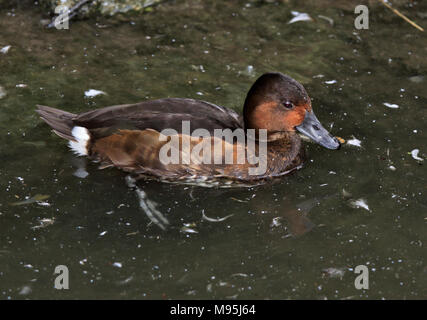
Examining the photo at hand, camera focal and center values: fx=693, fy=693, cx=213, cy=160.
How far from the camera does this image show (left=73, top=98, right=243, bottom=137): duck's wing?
5180mm

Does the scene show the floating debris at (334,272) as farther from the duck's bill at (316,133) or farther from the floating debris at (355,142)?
the floating debris at (355,142)

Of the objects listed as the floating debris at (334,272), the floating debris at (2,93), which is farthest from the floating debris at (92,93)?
the floating debris at (334,272)

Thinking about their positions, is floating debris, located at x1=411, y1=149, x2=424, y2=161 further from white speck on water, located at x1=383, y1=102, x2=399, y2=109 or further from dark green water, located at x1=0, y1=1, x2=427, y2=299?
white speck on water, located at x1=383, y1=102, x2=399, y2=109

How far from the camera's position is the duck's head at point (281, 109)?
534cm

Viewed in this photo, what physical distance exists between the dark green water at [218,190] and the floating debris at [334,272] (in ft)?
0.12

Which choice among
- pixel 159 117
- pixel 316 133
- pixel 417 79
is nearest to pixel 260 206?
pixel 316 133

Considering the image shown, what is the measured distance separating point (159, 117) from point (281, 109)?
958 mm

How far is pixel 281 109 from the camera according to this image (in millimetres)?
5406

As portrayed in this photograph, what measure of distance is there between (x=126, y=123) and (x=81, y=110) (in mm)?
977

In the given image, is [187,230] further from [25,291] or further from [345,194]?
[345,194]

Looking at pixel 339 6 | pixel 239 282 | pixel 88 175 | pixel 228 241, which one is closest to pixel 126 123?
pixel 88 175

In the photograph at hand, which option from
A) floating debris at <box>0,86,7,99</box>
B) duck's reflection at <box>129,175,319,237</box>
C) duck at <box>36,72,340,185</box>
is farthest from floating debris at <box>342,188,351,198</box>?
floating debris at <box>0,86,7,99</box>

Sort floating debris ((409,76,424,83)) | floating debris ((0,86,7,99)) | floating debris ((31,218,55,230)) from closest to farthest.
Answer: floating debris ((31,218,55,230)) < floating debris ((0,86,7,99)) < floating debris ((409,76,424,83))
